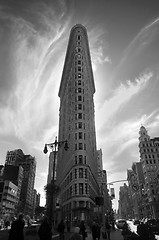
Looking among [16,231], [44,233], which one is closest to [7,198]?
[44,233]

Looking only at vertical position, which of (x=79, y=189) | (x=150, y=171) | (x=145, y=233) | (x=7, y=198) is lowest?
(x=145, y=233)

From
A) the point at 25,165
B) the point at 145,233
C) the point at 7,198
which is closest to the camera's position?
the point at 145,233

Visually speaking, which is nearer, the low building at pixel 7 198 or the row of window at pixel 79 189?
the row of window at pixel 79 189

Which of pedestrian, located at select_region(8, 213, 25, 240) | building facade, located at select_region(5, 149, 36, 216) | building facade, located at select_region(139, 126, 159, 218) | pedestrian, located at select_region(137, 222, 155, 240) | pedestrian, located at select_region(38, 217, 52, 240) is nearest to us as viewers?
pedestrian, located at select_region(8, 213, 25, 240)

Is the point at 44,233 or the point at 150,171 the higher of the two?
the point at 150,171

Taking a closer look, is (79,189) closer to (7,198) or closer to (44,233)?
(44,233)

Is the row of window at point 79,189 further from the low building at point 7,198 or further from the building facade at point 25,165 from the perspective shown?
the building facade at point 25,165

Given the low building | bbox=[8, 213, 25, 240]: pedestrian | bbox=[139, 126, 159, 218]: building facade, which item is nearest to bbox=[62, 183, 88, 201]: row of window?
bbox=[8, 213, 25, 240]: pedestrian

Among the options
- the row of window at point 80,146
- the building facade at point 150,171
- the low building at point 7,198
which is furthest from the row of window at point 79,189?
the low building at point 7,198

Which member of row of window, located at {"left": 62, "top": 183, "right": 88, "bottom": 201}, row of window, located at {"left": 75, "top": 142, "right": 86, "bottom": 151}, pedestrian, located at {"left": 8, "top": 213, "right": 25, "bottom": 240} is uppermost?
row of window, located at {"left": 75, "top": 142, "right": 86, "bottom": 151}

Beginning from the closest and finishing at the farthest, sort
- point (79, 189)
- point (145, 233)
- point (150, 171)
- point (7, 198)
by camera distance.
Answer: point (145, 233) → point (79, 189) → point (7, 198) → point (150, 171)

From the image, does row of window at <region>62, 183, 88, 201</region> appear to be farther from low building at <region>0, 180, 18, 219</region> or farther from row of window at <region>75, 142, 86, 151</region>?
low building at <region>0, 180, 18, 219</region>

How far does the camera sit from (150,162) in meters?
112

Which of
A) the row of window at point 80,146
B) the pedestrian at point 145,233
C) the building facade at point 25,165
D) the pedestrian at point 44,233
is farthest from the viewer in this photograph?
the building facade at point 25,165
